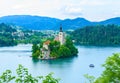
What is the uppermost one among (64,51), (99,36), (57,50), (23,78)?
(23,78)

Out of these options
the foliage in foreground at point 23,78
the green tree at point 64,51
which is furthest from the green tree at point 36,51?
the foliage in foreground at point 23,78

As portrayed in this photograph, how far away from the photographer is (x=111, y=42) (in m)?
74.1

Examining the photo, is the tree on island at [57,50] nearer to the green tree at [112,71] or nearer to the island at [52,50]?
the island at [52,50]

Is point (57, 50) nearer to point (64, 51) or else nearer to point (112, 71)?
point (64, 51)

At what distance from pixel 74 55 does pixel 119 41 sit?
33.1 metres

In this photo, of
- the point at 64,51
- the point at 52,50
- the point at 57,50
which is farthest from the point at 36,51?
the point at 64,51

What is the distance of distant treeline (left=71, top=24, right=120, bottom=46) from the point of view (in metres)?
74.2

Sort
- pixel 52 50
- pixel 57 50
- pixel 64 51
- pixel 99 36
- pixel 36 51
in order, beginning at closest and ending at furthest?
1. pixel 36 51
2. pixel 64 51
3. pixel 57 50
4. pixel 52 50
5. pixel 99 36

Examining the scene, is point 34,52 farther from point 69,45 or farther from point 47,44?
point 69,45

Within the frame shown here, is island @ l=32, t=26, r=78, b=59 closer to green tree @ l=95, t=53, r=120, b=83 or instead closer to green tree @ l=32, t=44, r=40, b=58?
green tree @ l=32, t=44, r=40, b=58

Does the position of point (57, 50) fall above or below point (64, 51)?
above

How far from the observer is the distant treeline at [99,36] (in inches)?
2919

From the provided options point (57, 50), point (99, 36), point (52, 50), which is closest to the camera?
point (57, 50)

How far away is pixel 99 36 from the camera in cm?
7919
